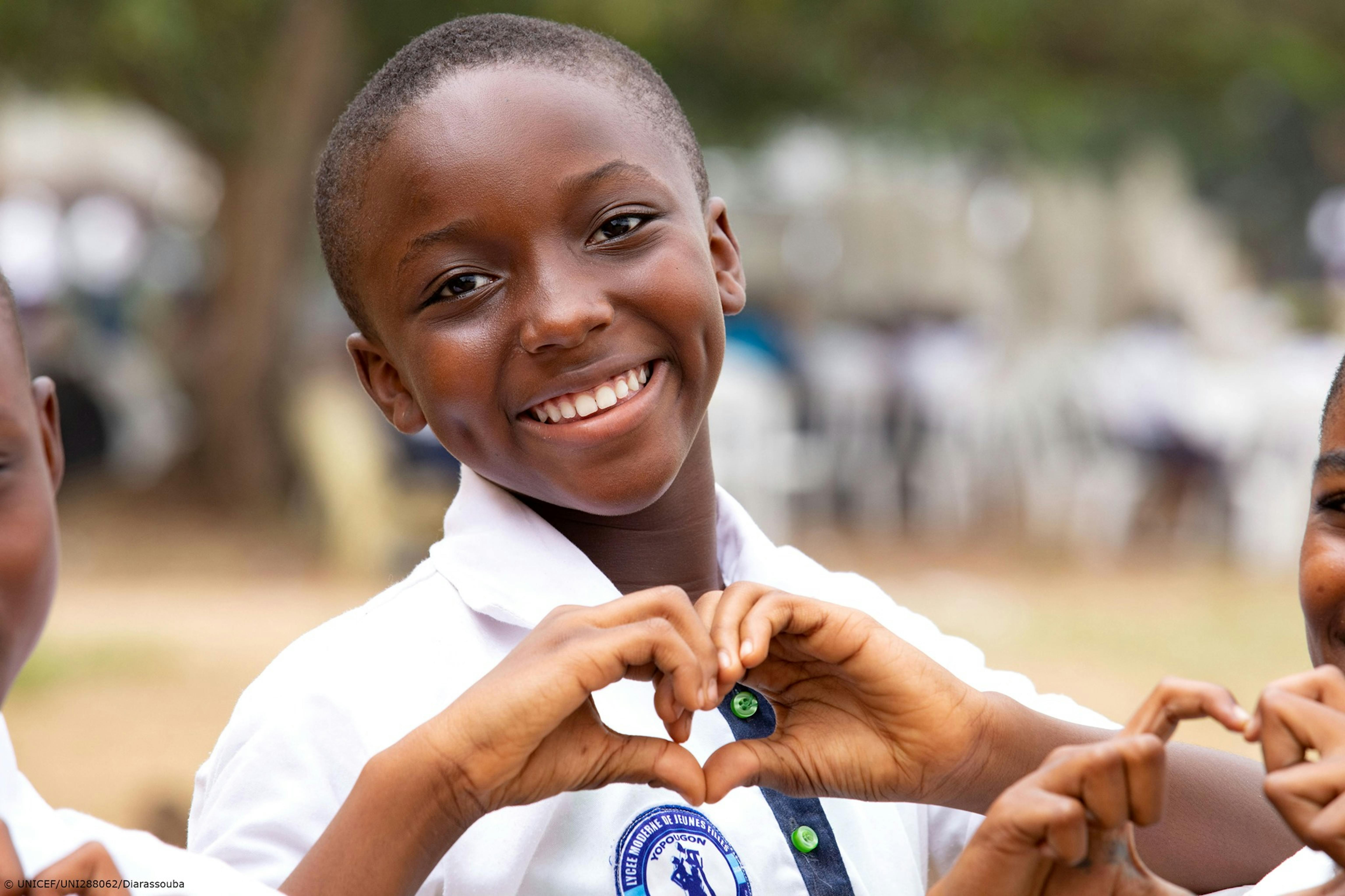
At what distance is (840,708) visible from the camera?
5.23 feet

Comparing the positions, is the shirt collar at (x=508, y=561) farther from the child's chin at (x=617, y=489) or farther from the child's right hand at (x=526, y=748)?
the child's right hand at (x=526, y=748)

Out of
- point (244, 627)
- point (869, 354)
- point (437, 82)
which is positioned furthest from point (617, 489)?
point (869, 354)

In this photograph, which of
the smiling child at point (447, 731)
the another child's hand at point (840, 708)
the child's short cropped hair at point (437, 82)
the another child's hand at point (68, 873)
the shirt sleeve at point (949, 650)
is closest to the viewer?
the another child's hand at point (68, 873)

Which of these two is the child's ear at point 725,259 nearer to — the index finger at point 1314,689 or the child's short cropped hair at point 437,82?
the child's short cropped hair at point 437,82

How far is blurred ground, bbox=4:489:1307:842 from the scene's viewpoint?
256 inches

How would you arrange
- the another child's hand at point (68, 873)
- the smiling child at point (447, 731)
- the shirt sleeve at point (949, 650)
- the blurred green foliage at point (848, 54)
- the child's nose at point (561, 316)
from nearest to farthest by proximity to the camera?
the another child's hand at point (68, 873) < the smiling child at point (447, 731) < the child's nose at point (561, 316) < the shirt sleeve at point (949, 650) < the blurred green foliage at point (848, 54)

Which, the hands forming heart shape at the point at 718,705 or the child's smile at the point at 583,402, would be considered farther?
the child's smile at the point at 583,402

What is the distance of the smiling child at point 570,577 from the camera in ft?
5.15

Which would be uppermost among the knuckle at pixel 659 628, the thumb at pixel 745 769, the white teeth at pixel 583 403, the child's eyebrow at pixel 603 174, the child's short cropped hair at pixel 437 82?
the child's short cropped hair at pixel 437 82

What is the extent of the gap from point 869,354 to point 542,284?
36.1 ft

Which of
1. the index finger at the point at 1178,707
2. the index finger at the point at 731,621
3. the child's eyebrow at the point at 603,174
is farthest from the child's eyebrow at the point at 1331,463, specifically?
the child's eyebrow at the point at 603,174

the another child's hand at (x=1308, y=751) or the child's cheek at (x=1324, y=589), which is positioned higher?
the child's cheek at (x=1324, y=589)

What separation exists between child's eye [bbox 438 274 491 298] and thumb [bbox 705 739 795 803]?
62 cm

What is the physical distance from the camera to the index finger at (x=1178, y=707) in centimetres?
131
